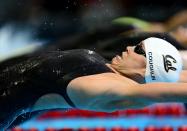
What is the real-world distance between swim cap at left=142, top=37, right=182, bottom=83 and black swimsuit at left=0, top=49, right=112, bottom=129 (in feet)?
0.36

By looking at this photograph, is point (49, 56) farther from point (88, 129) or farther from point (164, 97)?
point (88, 129)

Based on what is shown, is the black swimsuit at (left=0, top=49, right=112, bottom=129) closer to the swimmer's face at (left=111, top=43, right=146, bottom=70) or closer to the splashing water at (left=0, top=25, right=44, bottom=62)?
the swimmer's face at (left=111, top=43, right=146, bottom=70)

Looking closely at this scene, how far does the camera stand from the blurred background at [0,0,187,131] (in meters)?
2.38

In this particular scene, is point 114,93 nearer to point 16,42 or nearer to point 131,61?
point 131,61

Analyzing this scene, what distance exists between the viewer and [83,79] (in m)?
1.13

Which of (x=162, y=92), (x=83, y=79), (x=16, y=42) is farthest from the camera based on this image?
(x=16, y=42)

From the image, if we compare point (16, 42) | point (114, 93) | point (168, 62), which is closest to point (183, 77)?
point (168, 62)

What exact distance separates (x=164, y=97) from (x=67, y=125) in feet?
4.35

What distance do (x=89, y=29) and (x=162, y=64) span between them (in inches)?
53.6

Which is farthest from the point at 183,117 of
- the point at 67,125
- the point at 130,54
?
the point at 130,54

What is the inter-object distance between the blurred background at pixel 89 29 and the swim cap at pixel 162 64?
45.2 inches

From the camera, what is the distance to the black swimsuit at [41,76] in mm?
1156

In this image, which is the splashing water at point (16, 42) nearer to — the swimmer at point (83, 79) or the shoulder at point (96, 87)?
the swimmer at point (83, 79)

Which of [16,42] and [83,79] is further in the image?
[16,42]
